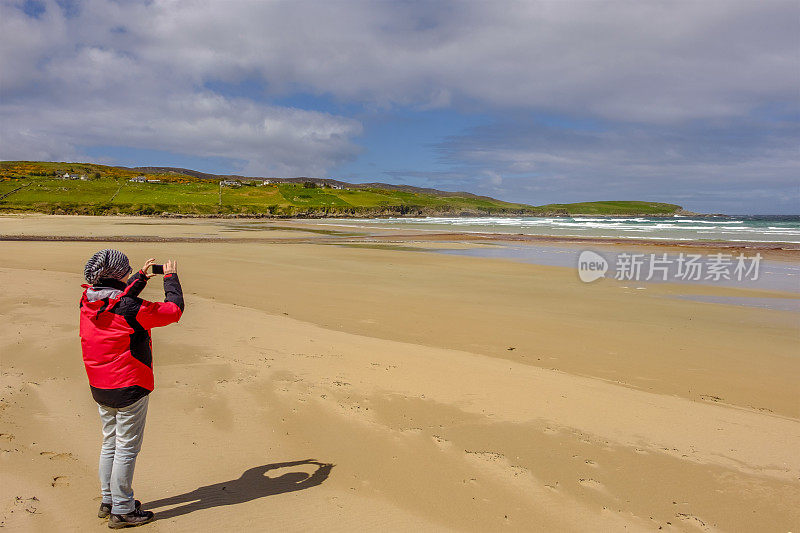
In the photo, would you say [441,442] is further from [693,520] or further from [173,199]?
[173,199]

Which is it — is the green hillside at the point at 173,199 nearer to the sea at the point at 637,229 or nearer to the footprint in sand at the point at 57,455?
the sea at the point at 637,229

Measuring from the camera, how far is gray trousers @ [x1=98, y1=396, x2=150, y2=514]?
11.4ft

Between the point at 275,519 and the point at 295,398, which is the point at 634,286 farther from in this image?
the point at 275,519

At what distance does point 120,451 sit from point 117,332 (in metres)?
0.92

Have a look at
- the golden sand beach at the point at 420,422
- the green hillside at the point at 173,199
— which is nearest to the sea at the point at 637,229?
the green hillside at the point at 173,199

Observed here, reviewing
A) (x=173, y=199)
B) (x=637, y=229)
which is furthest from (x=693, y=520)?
(x=173, y=199)

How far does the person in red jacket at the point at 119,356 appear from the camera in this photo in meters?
3.29

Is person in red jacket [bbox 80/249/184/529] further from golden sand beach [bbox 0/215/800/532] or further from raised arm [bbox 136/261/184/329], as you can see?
golden sand beach [bbox 0/215/800/532]

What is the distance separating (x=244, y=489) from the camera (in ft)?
13.2

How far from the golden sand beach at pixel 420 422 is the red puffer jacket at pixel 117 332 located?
1.07 metres

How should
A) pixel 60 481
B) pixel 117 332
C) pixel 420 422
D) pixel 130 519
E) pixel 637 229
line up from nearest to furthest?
pixel 117 332 < pixel 130 519 < pixel 60 481 < pixel 420 422 < pixel 637 229

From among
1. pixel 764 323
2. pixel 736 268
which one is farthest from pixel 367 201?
pixel 764 323

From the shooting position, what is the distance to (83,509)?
3656 mm

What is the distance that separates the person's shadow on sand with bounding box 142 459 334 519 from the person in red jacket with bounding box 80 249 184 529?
0.25 m
